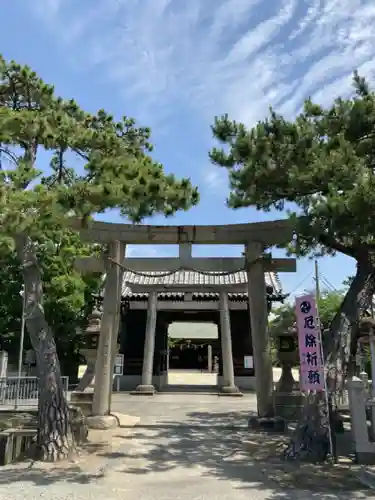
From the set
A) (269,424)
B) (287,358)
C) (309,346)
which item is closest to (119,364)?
(287,358)

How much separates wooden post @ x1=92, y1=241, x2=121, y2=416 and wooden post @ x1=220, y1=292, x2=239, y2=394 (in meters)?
9.29

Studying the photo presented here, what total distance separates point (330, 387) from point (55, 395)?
189 inches

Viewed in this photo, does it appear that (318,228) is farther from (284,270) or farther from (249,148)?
(284,270)

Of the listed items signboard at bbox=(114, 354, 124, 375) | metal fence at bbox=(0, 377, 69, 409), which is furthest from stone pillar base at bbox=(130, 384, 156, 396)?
metal fence at bbox=(0, 377, 69, 409)

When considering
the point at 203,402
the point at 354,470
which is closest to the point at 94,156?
the point at 354,470

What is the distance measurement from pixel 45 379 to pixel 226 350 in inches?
502

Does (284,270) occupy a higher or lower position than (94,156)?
lower

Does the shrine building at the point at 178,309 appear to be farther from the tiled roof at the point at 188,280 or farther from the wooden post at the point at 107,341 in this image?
the wooden post at the point at 107,341

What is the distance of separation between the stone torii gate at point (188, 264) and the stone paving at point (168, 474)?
1.28m

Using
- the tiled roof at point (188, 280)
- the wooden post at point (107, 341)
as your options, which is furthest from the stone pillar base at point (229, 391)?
the wooden post at point (107, 341)

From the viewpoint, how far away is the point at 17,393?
1222 cm

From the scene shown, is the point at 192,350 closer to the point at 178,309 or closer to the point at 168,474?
the point at 178,309

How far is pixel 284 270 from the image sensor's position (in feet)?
39.1

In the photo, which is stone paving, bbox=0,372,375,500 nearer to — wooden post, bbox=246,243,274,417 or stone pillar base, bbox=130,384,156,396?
wooden post, bbox=246,243,274,417
